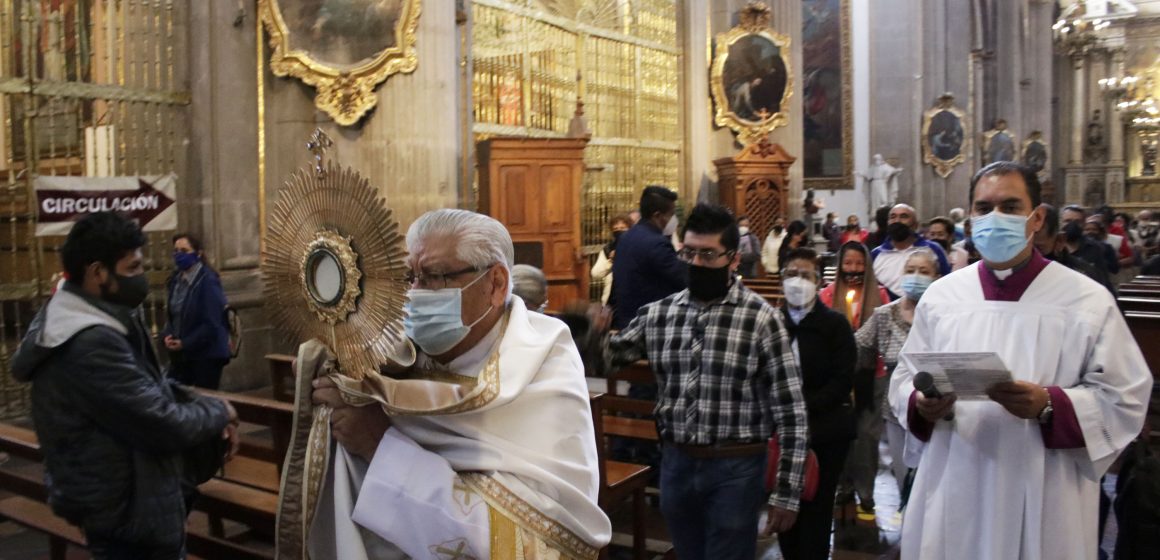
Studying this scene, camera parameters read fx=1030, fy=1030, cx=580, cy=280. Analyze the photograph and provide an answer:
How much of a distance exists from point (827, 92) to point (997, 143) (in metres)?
7.56

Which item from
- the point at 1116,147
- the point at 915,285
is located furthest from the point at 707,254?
the point at 1116,147

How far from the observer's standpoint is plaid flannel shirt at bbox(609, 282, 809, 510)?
3711 mm

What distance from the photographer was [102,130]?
29.8ft

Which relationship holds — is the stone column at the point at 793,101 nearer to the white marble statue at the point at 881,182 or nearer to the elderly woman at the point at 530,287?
the white marble statue at the point at 881,182

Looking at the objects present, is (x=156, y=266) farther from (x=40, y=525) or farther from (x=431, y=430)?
(x=431, y=430)

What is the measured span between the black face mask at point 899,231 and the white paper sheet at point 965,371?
466 cm

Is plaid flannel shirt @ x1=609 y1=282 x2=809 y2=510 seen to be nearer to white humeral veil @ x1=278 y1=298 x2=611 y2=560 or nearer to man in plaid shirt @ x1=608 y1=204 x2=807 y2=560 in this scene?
man in plaid shirt @ x1=608 y1=204 x2=807 y2=560

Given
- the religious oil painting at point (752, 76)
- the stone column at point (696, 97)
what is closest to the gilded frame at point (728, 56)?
the religious oil painting at point (752, 76)

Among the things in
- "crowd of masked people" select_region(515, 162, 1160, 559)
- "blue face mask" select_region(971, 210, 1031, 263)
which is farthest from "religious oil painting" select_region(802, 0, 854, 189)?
"blue face mask" select_region(971, 210, 1031, 263)

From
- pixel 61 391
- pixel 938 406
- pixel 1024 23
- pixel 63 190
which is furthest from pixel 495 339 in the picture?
pixel 1024 23

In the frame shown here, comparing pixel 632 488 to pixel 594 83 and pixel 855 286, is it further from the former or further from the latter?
pixel 594 83

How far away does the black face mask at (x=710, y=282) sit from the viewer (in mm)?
3777

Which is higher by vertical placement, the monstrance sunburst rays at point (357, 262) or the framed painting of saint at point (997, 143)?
the framed painting of saint at point (997, 143)

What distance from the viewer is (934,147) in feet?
87.4
